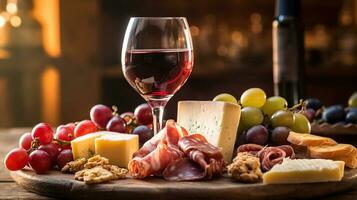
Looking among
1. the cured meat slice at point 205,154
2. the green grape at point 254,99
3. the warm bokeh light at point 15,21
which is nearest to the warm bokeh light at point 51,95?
the warm bokeh light at point 15,21

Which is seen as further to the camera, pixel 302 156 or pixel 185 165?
pixel 302 156

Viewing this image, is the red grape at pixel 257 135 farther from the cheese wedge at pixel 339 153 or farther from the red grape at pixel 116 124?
the red grape at pixel 116 124

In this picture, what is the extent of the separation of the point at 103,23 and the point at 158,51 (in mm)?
2747

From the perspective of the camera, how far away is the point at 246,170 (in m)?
0.97

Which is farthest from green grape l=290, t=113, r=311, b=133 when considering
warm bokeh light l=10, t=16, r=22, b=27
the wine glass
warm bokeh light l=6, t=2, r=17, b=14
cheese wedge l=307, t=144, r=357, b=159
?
warm bokeh light l=10, t=16, r=22, b=27

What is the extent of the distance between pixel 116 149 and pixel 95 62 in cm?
265

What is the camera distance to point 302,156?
45.6 inches

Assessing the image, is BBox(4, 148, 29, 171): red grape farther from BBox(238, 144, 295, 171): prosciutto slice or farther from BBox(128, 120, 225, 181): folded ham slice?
BBox(238, 144, 295, 171): prosciutto slice

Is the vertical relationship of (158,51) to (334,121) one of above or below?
above

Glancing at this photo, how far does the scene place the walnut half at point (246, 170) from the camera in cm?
95

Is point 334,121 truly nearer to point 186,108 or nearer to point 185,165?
point 186,108

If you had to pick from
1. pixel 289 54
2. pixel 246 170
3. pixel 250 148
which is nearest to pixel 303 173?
pixel 246 170

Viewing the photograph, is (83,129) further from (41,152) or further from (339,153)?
(339,153)

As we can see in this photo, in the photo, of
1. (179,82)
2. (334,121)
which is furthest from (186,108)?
(334,121)
